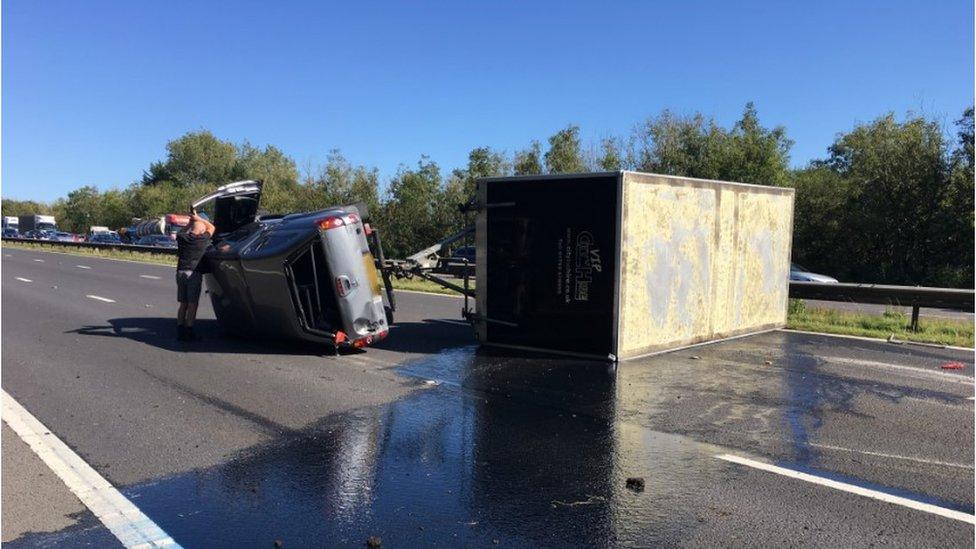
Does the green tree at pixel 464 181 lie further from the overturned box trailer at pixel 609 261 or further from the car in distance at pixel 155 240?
the overturned box trailer at pixel 609 261

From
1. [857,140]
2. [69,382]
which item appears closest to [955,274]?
[857,140]

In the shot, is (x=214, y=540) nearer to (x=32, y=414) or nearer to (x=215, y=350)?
(x=32, y=414)

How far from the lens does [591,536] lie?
3.73m

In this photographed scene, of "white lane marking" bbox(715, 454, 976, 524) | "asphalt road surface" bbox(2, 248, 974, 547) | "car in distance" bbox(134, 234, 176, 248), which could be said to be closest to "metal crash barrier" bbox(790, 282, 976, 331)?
"asphalt road surface" bbox(2, 248, 974, 547)

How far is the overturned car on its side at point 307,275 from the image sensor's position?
8.37m

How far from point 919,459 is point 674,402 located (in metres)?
2.13

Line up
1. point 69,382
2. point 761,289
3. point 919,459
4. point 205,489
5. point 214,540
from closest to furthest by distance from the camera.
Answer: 1. point 214,540
2. point 205,489
3. point 919,459
4. point 69,382
5. point 761,289

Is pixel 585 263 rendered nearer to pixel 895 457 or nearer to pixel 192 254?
pixel 895 457

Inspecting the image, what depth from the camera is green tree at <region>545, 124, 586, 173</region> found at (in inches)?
1539

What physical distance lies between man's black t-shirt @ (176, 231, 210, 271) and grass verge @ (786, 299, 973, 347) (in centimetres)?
Answer: 951

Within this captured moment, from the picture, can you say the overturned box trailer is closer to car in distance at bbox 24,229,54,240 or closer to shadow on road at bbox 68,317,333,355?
shadow on road at bbox 68,317,333,355

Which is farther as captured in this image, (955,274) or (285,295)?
(955,274)

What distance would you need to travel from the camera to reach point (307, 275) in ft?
28.7

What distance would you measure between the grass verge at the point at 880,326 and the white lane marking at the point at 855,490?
6984 millimetres
